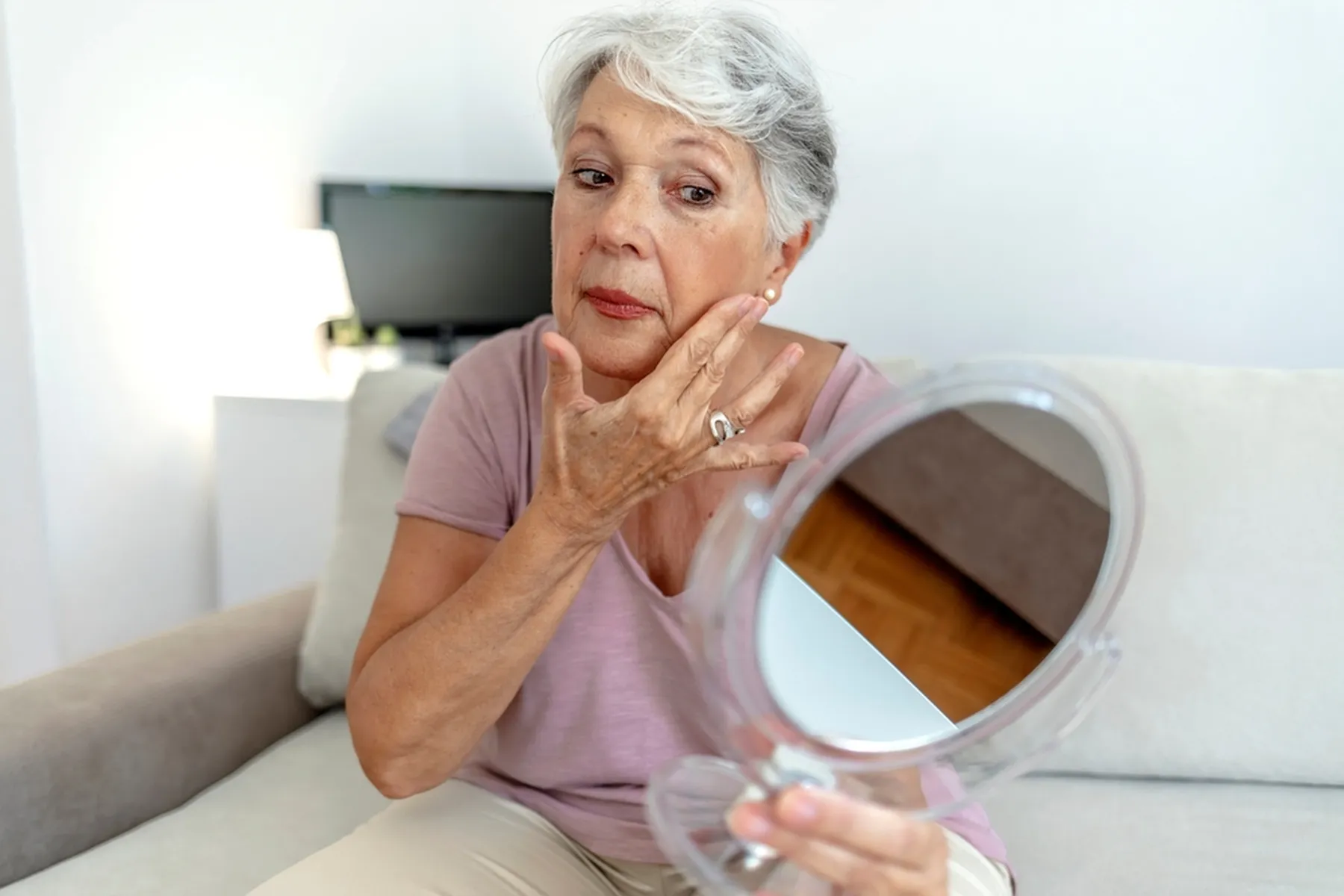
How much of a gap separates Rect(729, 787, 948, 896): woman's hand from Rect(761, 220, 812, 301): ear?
1.66 feet

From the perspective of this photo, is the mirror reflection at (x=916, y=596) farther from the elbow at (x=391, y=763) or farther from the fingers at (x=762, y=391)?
the elbow at (x=391, y=763)

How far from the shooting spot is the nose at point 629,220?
0.83 metres

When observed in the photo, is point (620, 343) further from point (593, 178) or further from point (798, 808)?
point (798, 808)

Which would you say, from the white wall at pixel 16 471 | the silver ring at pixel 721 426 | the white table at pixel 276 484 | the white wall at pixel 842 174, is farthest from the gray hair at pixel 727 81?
the white wall at pixel 16 471

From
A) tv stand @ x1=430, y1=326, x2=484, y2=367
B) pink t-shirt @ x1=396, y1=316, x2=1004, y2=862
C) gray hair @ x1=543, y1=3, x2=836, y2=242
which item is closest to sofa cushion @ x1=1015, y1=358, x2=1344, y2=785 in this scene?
pink t-shirt @ x1=396, y1=316, x2=1004, y2=862

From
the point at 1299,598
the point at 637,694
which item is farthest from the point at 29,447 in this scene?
the point at 1299,598

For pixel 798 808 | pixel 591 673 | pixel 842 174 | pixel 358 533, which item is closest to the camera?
pixel 798 808

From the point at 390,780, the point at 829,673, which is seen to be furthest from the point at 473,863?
the point at 829,673

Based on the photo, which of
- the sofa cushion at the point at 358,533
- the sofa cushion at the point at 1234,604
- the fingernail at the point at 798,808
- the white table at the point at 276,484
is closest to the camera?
the fingernail at the point at 798,808

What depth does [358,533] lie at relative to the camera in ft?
4.67

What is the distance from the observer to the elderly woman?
2.51 feet

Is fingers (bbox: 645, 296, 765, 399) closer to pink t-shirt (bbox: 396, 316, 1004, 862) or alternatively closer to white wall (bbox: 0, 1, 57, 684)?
pink t-shirt (bbox: 396, 316, 1004, 862)

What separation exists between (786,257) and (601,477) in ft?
1.19

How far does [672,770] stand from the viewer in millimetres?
669
